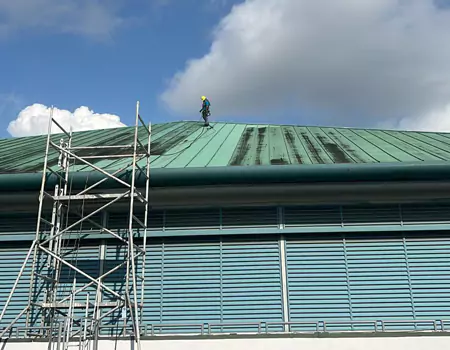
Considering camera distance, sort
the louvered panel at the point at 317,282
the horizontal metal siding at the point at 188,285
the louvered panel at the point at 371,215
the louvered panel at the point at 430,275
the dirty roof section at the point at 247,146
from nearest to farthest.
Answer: the louvered panel at the point at 430,275 < the louvered panel at the point at 317,282 < the horizontal metal siding at the point at 188,285 < the louvered panel at the point at 371,215 < the dirty roof section at the point at 247,146

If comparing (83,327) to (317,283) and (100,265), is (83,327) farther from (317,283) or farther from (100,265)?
(317,283)

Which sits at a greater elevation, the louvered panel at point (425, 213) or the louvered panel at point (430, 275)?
the louvered panel at point (425, 213)

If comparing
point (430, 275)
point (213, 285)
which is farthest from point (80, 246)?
point (430, 275)

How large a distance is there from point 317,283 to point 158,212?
14.4 ft

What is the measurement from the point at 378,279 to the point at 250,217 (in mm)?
3441

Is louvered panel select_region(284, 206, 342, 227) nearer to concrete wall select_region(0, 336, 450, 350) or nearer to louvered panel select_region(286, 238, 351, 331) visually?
louvered panel select_region(286, 238, 351, 331)

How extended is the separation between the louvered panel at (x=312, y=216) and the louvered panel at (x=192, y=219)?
1.83m

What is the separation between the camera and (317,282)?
12680mm

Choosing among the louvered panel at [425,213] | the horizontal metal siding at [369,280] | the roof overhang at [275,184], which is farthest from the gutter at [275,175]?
the horizontal metal siding at [369,280]

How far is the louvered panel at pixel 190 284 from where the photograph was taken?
12617 millimetres

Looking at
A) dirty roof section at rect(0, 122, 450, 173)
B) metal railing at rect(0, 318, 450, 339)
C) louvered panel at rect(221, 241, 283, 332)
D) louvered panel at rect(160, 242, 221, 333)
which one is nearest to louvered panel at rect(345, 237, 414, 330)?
metal railing at rect(0, 318, 450, 339)

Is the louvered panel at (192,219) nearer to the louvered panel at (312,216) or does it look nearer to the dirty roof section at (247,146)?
the dirty roof section at (247,146)

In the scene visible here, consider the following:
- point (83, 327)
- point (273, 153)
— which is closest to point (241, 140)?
point (273, 153)

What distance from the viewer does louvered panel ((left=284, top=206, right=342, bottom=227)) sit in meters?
13.2
